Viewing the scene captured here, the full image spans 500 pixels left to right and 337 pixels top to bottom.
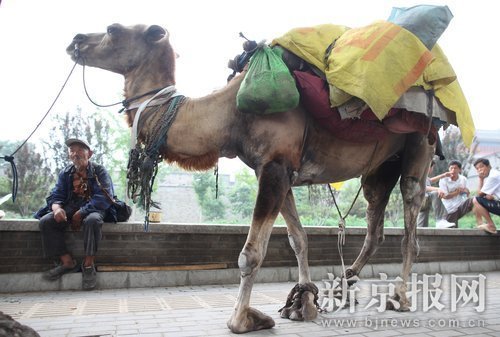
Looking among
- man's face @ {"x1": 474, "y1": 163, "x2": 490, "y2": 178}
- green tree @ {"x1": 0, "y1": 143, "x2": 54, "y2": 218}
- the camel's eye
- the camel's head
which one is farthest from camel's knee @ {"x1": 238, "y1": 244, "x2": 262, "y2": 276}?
green tree @ {"x1": 0, "y1": 143, "x2": 54, "y2": 218}

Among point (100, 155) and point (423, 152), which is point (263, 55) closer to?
point (423, 152)

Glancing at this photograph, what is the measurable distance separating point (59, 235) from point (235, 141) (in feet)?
10.8

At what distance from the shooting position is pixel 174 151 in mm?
3615

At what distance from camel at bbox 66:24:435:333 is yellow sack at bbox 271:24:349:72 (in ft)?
1.50

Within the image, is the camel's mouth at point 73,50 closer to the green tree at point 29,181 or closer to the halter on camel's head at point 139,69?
the halter on camel's head at point 139,69

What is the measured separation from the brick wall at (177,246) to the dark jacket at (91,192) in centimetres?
30

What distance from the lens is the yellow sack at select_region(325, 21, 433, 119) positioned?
3293mm

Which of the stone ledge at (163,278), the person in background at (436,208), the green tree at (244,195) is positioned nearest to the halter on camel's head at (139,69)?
the stone ledge at (163,278)

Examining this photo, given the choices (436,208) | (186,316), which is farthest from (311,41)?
(436,208)

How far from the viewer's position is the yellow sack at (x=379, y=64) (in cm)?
329

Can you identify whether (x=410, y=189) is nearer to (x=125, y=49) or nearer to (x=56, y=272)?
(x=125, y=49)

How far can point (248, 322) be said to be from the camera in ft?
10.7

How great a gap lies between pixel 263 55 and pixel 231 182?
37.3m

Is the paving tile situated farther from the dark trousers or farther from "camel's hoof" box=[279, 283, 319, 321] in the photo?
the dark trousers
